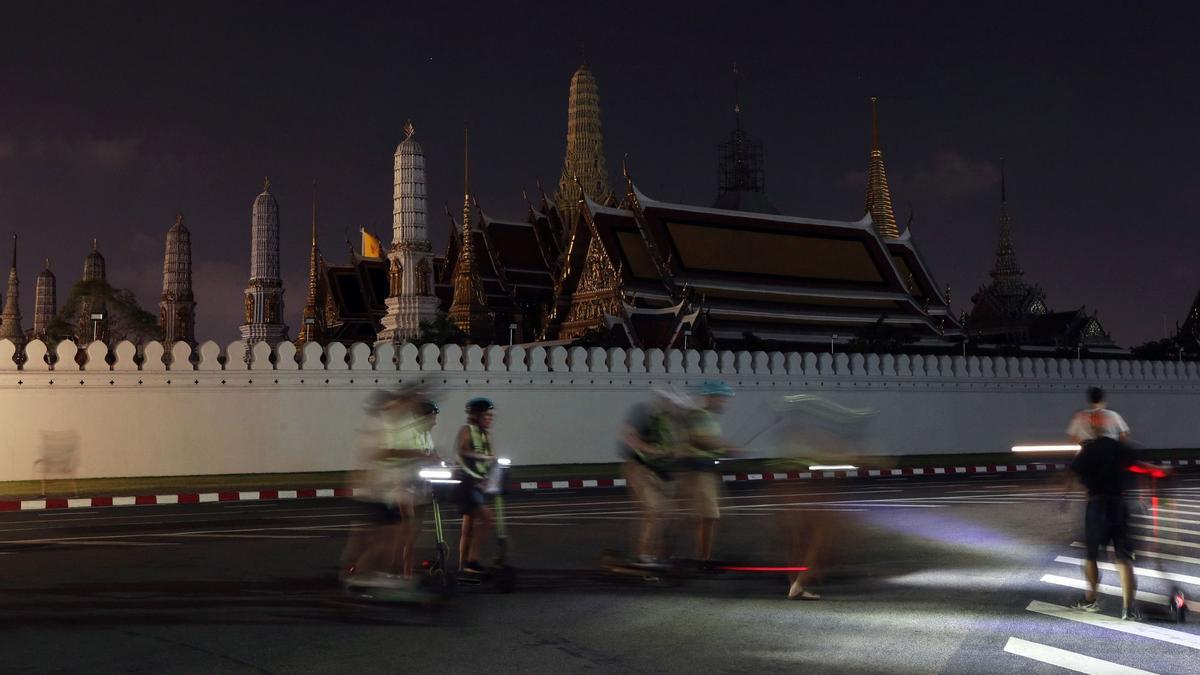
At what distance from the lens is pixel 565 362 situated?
2305 cm

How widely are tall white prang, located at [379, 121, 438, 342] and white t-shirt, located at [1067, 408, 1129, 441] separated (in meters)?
28.0

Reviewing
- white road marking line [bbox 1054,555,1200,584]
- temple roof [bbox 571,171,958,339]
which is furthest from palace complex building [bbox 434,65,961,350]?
white road marking line [bbox 1054,555,1200,584]

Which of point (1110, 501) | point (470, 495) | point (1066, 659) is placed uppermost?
point (470, 495)

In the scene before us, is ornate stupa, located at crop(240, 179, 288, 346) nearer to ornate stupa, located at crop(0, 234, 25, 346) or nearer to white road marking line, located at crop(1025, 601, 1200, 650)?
ornate stupa, located at crop(0, 234, 25, 346)

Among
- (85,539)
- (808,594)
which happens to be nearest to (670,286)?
(85,539)

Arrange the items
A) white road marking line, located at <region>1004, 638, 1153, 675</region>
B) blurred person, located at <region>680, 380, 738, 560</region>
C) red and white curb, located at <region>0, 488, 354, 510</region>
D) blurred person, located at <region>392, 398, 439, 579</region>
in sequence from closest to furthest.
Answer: white road marking line, located at <region>1004, 638, 1153, 675</region> < blurred person, located at <region>392, 398, 439, 579</region> < blurred person, located at <region>680, 380, 738, 560</region> < red and white curb, located at <region>0, 488, 354, 510</region>

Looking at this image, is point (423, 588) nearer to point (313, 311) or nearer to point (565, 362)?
point (565, 362)

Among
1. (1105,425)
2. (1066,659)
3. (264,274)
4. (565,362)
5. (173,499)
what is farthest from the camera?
(264,274)

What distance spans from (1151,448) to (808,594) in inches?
967

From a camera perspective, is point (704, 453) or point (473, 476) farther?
point (704, 453)

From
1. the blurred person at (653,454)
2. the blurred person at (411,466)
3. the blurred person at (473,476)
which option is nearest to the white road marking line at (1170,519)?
the blurred person at (653,454)

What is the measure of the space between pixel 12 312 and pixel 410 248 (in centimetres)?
3663

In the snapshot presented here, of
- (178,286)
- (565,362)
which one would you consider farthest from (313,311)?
(565,362)

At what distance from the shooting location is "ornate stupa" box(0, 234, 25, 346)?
59969 mm
